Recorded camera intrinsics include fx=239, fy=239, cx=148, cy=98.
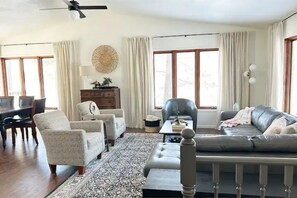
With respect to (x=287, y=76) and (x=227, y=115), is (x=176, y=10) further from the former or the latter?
(x=287, y=76)

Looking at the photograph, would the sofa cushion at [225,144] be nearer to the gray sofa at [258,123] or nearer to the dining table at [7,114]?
the gray sofa at [258,123]

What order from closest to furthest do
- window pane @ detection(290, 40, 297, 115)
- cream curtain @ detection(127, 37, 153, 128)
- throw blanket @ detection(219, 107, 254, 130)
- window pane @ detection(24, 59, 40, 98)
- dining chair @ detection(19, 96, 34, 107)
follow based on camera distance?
throw blanket @ detection(219, 107, 254, 130) < window pane @ detection(290, 40, 297, 115) < dining chair @ detection(19, 96, 34, 107) < cream curtain @ detection(127, 37, 153, 128) < window pane @ detection(24, 59, 40, 98)

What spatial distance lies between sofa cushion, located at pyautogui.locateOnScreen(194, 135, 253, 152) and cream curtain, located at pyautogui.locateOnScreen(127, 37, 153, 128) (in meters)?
4.19

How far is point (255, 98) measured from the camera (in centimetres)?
596

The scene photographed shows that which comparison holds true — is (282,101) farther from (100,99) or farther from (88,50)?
(88,50)

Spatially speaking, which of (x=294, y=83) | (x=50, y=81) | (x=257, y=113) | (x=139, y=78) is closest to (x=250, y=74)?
(x=294, y=83)

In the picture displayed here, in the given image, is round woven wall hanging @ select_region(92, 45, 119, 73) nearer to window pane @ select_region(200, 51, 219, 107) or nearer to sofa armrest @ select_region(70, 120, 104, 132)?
window pane @ select_region(200, 51, 219, 107)

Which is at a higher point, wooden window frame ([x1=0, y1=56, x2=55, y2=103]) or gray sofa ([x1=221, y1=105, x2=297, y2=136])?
wooden window frame ([x1=0, y1=56, x2=55, y2=103])

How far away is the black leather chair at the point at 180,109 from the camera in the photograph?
5535mm

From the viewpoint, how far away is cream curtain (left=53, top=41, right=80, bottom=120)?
263 inches

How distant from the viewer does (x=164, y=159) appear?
9.05 feet

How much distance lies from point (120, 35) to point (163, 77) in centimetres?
162

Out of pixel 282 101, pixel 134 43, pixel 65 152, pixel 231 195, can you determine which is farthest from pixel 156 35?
pixel 231 195

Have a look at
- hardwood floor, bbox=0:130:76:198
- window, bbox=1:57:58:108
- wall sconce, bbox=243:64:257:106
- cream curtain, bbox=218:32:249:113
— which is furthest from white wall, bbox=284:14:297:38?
window, bbox=1:57:58:108
